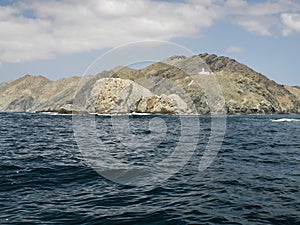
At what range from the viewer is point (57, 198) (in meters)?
14.4

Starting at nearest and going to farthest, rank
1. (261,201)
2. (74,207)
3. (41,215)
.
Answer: (41,215), (74,207), (261,201)

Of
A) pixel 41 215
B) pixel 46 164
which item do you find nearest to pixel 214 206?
pixel 41 215

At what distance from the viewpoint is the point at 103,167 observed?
21.9m

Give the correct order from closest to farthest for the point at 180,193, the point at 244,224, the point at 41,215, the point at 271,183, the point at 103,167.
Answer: the point at 244,224
the point at 41,215
the point at 180,193
the point at 271,183
the point at 103,167

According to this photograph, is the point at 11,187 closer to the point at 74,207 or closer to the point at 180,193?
the point at 74,207

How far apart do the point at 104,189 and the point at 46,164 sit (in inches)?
322

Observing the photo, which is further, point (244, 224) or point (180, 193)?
point (180, 193)

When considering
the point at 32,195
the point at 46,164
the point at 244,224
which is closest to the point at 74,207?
the point at 32,195

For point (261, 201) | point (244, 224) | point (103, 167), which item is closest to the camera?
point (244, 224)

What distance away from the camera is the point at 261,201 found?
14.1 meters

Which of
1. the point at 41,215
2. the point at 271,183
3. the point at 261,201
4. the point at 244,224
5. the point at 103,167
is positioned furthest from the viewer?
the point at 103,167

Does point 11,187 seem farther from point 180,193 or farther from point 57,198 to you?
point 180,193

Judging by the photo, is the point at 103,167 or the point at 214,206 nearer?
the point at 214,206

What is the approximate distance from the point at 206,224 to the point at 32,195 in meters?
8.62
